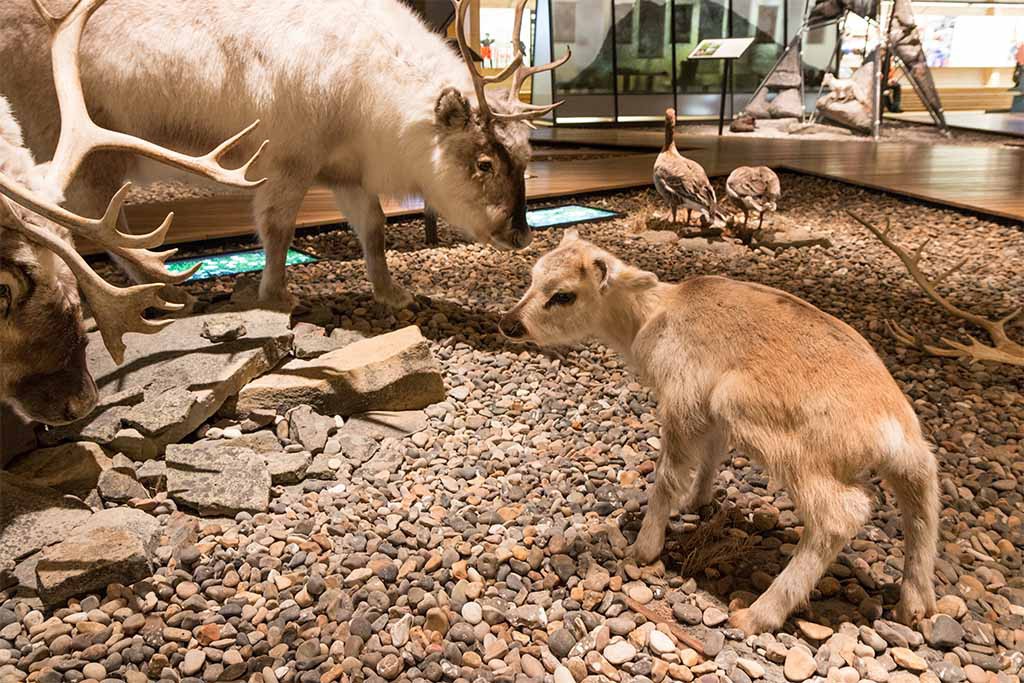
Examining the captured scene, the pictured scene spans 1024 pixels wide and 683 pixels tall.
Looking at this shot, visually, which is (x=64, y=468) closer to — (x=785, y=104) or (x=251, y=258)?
(x=251, y=258)

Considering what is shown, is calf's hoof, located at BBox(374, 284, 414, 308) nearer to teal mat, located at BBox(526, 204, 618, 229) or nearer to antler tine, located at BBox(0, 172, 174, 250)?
teal mat, located at BBox(526, 204, 618, 229)

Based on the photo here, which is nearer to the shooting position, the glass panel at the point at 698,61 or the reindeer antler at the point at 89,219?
the reindeer antler at the point at 89,219

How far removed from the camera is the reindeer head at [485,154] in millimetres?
3834

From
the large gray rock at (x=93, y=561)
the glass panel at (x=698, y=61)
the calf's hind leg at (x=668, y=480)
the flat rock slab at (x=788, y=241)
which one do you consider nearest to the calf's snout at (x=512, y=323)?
the calf's hind leg at (x=668, y=480)

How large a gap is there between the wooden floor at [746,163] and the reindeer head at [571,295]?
211 cm

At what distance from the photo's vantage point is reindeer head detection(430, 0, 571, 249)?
383 cm

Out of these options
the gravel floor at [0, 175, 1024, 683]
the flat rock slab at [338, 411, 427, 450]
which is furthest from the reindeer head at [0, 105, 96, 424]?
the flat rock slab at [338, 411, 427, 450]

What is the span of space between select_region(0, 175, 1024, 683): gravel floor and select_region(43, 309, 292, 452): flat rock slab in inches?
17.8

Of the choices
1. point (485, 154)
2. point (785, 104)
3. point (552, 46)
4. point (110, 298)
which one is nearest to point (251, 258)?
point (485, 154)

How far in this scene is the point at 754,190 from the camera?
5.66 meters

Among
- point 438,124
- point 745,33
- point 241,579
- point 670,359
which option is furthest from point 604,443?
point 745,33

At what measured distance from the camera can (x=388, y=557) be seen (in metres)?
2.47

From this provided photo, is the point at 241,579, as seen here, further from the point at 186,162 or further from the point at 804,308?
the point at 804,308

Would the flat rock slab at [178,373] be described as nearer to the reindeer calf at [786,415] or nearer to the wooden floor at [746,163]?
the wooden floor at [746,163]
